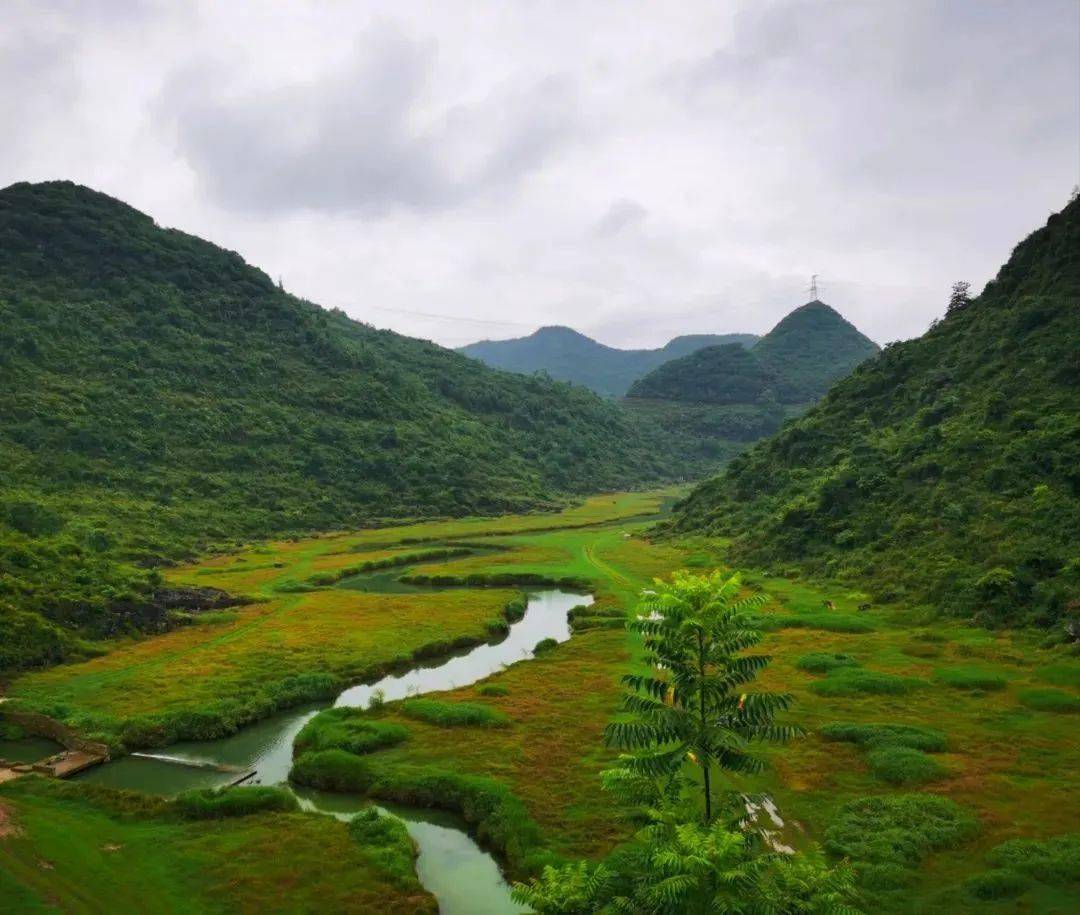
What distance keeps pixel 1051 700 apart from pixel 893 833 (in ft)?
62.4

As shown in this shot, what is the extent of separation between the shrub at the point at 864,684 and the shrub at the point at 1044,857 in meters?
17.9

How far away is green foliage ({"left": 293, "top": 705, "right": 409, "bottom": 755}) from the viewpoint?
3841cm

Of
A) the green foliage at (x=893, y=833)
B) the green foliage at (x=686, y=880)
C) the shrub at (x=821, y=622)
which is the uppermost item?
the green foliage at (x=686, y=880)

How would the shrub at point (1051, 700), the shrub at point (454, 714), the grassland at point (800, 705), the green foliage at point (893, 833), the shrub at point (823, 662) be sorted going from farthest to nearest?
the shrub at point (823, 662) → the shrub at point (454, 714) → the shrub at point (1051, 700) → the grassland at point (800, 705) → the green foliage at point (893, 833)

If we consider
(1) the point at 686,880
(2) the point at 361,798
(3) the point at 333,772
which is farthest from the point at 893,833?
(3) the point at 333,772

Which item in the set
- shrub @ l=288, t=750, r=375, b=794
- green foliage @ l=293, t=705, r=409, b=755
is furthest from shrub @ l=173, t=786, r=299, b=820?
green foliage @ l=293, t=705, r=409, b=755

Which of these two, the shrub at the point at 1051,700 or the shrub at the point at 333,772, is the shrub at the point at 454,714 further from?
the shrub at the point at 1051,700

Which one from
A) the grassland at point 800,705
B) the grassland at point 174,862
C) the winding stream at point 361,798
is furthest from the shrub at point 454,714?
the grassland at point 174,862

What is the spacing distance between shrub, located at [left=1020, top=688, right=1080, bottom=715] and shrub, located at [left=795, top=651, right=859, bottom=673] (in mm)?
10120

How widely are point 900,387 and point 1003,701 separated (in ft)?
269

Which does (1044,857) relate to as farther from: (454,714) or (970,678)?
(454,714)

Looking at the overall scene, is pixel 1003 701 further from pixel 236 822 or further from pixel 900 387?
pixel 900 387

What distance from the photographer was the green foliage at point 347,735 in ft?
126

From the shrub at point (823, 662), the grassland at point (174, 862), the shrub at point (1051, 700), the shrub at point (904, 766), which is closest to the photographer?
the grassland at point (174, 862)
